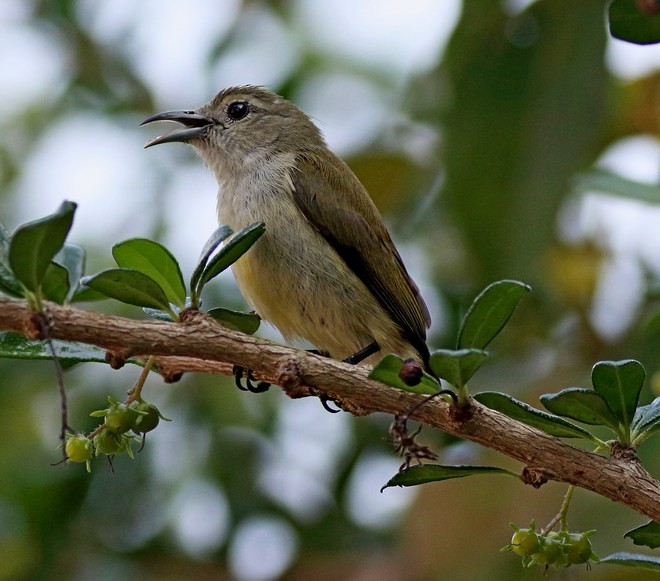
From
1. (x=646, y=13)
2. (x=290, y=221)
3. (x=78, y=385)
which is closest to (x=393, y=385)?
(x=646, y=13)

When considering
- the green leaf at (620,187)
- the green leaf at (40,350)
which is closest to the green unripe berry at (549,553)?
the green leaf at (40,350)

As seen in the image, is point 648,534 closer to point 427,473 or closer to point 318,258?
point 427,473

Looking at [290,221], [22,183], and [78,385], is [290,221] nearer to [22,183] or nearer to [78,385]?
[78,385]

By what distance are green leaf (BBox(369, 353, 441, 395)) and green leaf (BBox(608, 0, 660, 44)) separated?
32.6 inches

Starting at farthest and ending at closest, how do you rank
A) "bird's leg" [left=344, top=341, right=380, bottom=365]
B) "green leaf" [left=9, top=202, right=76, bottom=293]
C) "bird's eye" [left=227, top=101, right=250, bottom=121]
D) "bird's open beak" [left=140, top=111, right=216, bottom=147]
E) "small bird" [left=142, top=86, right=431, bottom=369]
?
"bird's eye" [left=227, top=101, right=250, bottom=121] → "bird's open beak" [left=140, top=111, right=216, bottom=147] → "bird's leg" [left=344, top=341, right=380, bottom=365] → "small bird" [left=142, top=86, right=431, bottom=369] → "green leaf" [left=9, top=202, right=76, bottom=293]

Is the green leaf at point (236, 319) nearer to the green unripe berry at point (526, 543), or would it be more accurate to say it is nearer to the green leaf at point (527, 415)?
the green leaf at point (527, 415)

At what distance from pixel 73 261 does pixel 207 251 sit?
0.90 feet

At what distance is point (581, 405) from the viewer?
1919mm

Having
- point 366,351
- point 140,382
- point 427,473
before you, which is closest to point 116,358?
point 140,382

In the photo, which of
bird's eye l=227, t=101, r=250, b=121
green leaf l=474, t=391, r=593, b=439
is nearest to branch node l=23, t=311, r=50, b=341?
green leaf l=474, t=391, r=593, b=439

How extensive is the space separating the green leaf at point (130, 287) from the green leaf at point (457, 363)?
0.56m

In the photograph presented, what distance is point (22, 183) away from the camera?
5.41 metres

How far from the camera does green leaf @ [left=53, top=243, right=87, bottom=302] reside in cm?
203

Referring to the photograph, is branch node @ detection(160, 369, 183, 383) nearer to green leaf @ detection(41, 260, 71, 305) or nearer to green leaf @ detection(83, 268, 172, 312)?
green leaf @ detection(83, 268, 172, 312)
